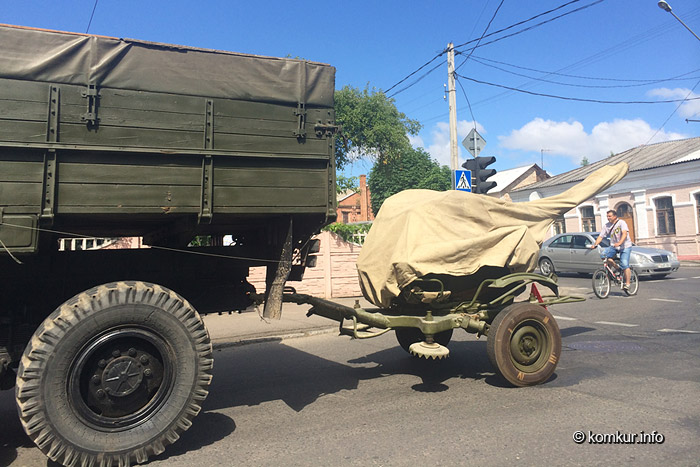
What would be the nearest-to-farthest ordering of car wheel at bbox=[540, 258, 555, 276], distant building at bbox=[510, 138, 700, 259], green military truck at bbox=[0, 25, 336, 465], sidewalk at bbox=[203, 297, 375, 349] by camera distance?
green military truck at bbox=[0, 25, 336, 465], sidewalk at bbox=[203, 297, 375, 349], car wheel at bbox=[540, 258, 555, 276], distant building at bbox=[510, 138, 700, 259]

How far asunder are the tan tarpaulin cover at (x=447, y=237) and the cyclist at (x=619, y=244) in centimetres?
658

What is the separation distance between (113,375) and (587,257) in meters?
15.5

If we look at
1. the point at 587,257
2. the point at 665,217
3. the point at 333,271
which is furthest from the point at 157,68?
the point at 665,217

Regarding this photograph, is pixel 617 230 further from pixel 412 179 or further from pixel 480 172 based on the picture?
pixel 412 179

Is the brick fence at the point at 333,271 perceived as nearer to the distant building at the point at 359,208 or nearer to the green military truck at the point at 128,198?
the green military truck at the point at 128,198

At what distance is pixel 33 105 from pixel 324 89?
2.15 metres

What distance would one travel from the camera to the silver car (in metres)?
14.2

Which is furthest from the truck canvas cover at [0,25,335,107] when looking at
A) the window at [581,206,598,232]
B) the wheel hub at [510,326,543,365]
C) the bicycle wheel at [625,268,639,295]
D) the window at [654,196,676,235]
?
the window at [581,206,598,232]

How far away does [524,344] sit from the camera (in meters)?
4.81

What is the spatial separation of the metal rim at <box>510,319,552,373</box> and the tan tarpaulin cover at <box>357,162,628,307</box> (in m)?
0.65

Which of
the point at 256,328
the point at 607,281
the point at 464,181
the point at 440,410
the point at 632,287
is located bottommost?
the point at 440,410

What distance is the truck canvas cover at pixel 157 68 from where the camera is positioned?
10.5ft

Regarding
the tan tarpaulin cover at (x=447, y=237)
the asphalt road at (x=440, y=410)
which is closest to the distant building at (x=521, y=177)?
the asphalt road at (x=440, y=410)

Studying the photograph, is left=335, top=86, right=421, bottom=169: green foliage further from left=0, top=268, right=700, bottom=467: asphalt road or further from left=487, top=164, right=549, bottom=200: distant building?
left=487, top=164, right=549, bottom=200: distant building
